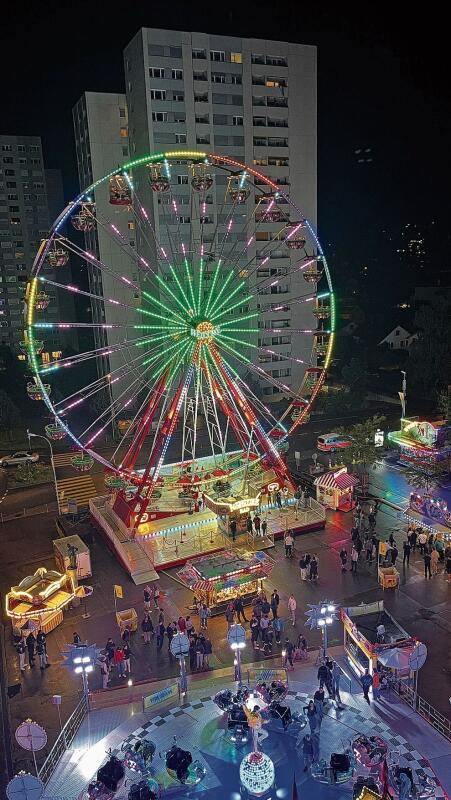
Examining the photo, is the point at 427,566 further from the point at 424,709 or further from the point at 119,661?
the point at 119,661

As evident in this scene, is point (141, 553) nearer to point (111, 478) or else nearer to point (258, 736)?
point (111, 478)

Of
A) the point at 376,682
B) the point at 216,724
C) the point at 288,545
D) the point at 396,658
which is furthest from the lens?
the point at 288,545

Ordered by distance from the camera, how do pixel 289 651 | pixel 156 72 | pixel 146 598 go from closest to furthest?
1. pixel 289 651
2. pixel 146 598
3. pixel 156 72

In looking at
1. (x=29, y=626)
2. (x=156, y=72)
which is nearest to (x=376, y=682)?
(x=29, y=626)

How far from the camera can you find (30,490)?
33031 mm

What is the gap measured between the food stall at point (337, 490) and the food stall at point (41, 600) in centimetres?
1200

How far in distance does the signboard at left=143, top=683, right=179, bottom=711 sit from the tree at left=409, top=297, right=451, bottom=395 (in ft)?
119

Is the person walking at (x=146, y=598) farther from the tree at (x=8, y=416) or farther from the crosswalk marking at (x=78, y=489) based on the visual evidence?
the tree at (x=8, y=416)

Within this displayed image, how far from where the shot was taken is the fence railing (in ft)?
47.2

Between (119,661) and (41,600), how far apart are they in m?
3.63

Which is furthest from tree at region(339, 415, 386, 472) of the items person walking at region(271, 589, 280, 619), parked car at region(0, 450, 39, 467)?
parked car at region(0, 450, 39, 467)

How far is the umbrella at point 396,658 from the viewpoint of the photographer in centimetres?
1515

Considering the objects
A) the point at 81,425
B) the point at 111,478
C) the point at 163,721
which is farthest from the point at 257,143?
the point at 163,721

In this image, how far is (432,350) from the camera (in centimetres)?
4794
